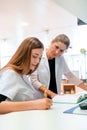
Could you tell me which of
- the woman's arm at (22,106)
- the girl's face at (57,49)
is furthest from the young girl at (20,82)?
the girl's face at (57,49)

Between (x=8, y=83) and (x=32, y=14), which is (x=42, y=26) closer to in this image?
(x=32, y=14)

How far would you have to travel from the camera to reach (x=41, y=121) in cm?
85

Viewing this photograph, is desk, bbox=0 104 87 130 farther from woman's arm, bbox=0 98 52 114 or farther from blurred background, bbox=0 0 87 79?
blurred background, bbox=0 0 87 79

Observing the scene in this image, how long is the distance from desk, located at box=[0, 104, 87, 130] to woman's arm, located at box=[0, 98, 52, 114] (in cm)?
4

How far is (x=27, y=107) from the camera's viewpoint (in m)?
1.08

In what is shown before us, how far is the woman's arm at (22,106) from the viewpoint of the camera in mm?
1029

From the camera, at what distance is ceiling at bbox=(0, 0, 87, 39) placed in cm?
241

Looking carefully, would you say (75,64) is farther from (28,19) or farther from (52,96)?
(52,96)

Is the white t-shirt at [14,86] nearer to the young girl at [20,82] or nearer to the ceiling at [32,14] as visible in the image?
the young girl at [20,82]

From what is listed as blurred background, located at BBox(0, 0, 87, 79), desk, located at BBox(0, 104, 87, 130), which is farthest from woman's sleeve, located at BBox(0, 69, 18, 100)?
blurred background, located at BBox(0, 0, 87, 79)

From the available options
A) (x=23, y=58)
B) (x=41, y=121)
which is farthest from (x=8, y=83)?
(x=41, y=121)

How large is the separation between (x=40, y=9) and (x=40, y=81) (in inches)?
97.6

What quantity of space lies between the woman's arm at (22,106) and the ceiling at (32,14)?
1356mm

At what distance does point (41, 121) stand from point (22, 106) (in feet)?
0.80
